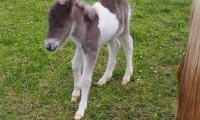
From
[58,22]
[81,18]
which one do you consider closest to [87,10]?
[81,18]

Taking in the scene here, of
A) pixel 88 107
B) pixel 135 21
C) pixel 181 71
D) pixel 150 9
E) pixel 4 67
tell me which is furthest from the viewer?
pixel 150 9

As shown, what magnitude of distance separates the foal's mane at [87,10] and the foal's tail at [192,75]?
1.83 meters

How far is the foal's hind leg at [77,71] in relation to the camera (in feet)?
11.7

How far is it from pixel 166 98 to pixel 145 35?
1764 mm

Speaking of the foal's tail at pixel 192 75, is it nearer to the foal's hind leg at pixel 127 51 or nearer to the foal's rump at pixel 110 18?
the foal's rump at pixel 110 18

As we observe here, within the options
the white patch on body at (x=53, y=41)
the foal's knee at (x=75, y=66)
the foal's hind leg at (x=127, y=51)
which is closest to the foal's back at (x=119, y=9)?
the foal's hind leg at (x=127, y=51)

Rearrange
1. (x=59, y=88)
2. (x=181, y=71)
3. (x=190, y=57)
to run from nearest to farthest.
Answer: (x=190, y=57) < (x=181, y=71) < (x=59, y=88)

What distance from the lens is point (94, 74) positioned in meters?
4.49

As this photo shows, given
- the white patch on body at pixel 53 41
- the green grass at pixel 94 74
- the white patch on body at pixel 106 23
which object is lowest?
the green grass at pixel 94 74

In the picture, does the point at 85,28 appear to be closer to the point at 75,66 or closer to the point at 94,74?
the point at 75,66

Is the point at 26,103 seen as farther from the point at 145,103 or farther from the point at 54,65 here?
the point at 145,103

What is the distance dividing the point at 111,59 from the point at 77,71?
57cm

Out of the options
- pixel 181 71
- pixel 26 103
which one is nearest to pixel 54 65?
pixel 26 103

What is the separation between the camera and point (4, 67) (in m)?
4.59
